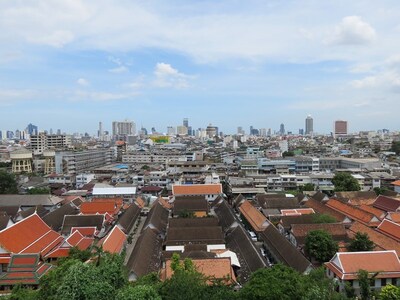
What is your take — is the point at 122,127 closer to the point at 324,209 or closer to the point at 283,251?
the point at 324,209

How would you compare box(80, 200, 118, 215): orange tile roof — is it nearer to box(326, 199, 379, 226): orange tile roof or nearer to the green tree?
box(326, 199, 379, 226): orange tile roof

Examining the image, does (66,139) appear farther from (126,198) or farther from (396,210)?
(396,210)

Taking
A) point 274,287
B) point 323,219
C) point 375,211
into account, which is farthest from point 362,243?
point 375,211

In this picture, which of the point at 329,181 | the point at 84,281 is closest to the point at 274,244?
the point at 84,281

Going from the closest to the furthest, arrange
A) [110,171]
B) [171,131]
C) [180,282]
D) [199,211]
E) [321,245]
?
[180,282] < [321,245] < [199,211] < [110,171] < [171,131]

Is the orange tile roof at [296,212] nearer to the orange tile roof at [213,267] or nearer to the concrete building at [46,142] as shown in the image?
the orange tile roof at [213,267]

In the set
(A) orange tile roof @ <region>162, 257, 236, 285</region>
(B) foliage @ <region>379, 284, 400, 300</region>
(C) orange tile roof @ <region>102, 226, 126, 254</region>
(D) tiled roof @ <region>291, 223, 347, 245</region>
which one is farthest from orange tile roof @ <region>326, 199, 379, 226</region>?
(C) orange tile roof @ <region>102, 226, 126, 254</region>
